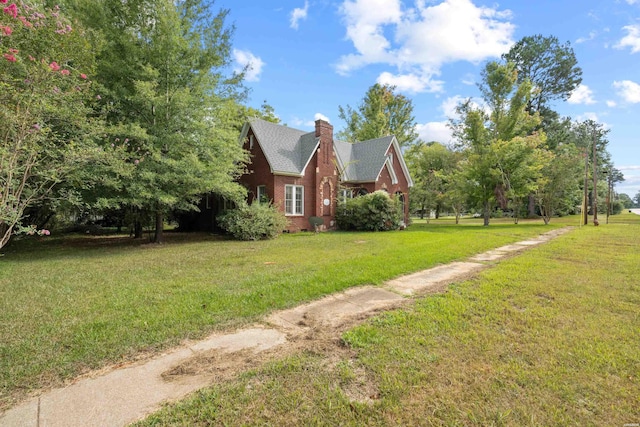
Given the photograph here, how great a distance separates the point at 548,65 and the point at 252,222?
41904mm

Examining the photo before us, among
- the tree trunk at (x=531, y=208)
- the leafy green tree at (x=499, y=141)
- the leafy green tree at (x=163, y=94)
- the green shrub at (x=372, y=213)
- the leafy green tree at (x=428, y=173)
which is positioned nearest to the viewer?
the leafy green tree at (x=163, y=94)

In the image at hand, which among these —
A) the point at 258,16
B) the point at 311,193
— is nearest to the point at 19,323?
the point at 258,16

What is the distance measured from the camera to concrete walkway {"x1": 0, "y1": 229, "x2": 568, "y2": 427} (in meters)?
2.21

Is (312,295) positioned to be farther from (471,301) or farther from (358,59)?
(358,59)

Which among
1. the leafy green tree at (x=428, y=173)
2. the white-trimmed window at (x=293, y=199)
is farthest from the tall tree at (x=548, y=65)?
the white-trimmed window at (x=293, y=199)

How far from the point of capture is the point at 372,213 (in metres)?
17.9

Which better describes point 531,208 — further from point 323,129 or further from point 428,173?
point 323,129

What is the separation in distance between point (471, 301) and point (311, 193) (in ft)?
46.8

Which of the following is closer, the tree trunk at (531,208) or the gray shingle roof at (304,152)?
the gray shingle roof at (304,152)

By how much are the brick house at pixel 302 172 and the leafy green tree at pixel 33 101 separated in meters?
9.17

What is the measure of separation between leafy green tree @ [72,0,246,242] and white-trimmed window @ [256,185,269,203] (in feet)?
14.3

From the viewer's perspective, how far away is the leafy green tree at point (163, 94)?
10.5m

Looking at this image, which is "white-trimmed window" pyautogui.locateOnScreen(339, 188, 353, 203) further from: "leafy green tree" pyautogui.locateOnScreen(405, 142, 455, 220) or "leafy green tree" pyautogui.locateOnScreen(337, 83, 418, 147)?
"leafy green tree" pyautogui.locateOnScreen(337, 83, 418, 147)

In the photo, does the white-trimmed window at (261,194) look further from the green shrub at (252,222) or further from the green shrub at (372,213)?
the green shrub at (372,213)
